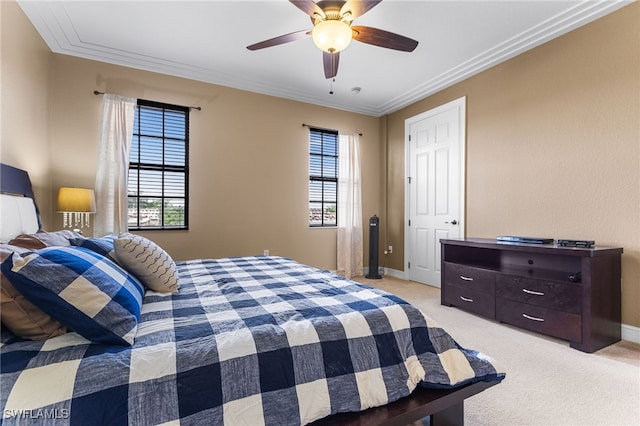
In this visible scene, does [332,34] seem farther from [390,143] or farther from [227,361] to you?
[390,143]

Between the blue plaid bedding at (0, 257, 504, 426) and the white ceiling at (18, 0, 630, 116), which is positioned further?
the white ceiling at (18, 0, 630, 116)

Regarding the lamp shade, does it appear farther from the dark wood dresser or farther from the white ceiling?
the dark wood dresser

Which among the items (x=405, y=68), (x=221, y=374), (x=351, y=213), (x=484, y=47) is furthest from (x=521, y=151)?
(x=221, y=374)

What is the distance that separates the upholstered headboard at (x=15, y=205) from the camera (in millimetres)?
1941

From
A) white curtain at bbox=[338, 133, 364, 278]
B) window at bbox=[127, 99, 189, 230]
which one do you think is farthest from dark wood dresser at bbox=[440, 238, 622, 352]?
window at bbox=[127, 99, 189, 230]

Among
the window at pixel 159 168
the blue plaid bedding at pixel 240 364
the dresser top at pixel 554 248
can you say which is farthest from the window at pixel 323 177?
the blue plaid bedding at pixel 240 364

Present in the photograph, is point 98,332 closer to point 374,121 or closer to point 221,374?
point 221,374

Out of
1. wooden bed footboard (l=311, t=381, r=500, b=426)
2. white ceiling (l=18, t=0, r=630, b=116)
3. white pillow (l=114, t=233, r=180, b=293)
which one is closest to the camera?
wooden bed footboard (l=311, t=381, r=500, b=426)

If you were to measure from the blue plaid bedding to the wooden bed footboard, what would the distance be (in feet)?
0.13

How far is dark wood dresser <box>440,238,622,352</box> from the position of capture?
2.33 meters

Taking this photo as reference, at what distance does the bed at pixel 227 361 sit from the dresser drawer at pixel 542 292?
1552mm

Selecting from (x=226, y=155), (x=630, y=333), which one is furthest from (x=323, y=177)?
(x=630, y=333)

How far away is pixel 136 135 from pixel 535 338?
15.4 ft

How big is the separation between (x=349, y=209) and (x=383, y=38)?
2869 mm
